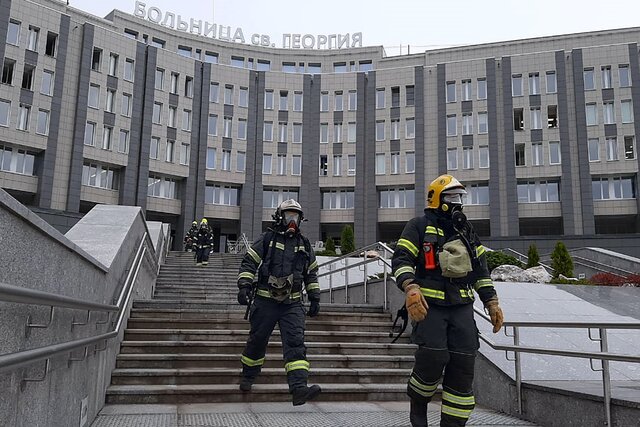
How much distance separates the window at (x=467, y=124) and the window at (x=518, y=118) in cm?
322

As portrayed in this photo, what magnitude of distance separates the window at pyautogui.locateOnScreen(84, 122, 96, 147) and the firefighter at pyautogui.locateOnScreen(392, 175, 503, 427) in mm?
38320

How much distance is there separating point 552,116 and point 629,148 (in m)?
5.81

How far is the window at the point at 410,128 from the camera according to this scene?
45.0 meters

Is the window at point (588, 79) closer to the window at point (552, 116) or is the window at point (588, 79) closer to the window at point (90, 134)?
the window at point (552, 116)

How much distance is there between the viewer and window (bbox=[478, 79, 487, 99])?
43875 mm

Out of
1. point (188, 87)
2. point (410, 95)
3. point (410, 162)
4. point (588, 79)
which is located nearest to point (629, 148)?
point (588, 79)

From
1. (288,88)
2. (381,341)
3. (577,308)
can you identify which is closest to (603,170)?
(288,88)

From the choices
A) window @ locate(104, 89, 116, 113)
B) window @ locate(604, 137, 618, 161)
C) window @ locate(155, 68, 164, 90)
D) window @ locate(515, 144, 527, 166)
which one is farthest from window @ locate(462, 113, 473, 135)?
window @ locate(104, 89, 116, 113)

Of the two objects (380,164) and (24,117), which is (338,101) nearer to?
(380,164)

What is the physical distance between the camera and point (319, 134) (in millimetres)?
46594

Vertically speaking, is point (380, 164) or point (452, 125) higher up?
point (452, 125)

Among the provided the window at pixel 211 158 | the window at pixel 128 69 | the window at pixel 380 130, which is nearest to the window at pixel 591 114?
the window at pixel 380 130

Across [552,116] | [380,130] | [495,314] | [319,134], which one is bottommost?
[495,314]

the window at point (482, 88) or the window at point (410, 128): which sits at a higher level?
the window at point (482, 88)
